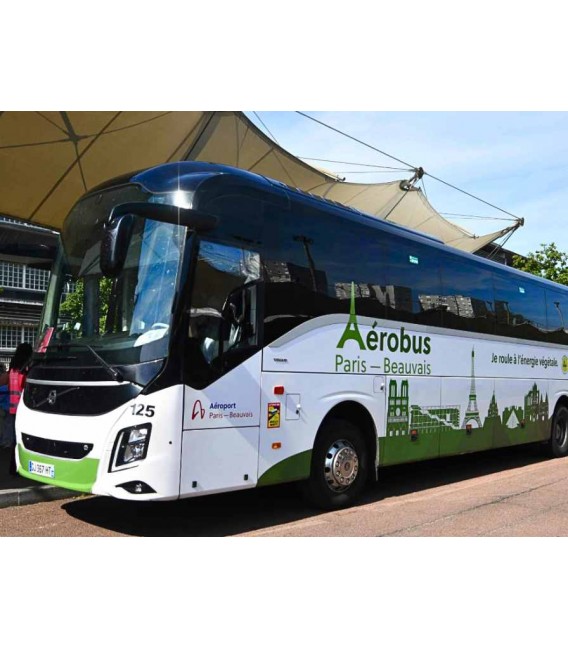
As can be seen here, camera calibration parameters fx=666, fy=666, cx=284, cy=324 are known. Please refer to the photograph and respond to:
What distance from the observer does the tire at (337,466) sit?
7750 millimetres

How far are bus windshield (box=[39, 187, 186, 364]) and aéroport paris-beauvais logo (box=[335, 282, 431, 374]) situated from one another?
8.56 ft

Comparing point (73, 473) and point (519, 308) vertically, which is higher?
point (519, 308)

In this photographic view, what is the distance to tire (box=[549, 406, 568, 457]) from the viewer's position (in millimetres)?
13844

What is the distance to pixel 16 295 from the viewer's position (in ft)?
127

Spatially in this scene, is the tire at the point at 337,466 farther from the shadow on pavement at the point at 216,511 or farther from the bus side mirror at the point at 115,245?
the bus side mirror at the point at 115,245

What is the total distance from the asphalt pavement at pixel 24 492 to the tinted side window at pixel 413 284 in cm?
482

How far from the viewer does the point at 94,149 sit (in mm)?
13203

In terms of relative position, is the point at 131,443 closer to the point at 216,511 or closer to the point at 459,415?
the point at 216,511

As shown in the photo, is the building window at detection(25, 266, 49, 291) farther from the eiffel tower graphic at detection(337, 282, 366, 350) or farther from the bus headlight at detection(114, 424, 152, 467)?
the bus headlight at detection(114, 424, 152, 467)

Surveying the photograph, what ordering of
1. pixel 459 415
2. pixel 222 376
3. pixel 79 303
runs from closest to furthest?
pixel 222 376 < pixel 79 303 < pixel 459 415

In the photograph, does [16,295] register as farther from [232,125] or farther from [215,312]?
[215,312]

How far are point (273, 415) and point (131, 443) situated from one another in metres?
1.67

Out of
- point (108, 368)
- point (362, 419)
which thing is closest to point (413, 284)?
point (362, 419)

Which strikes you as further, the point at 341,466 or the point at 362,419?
the point at 362,419
